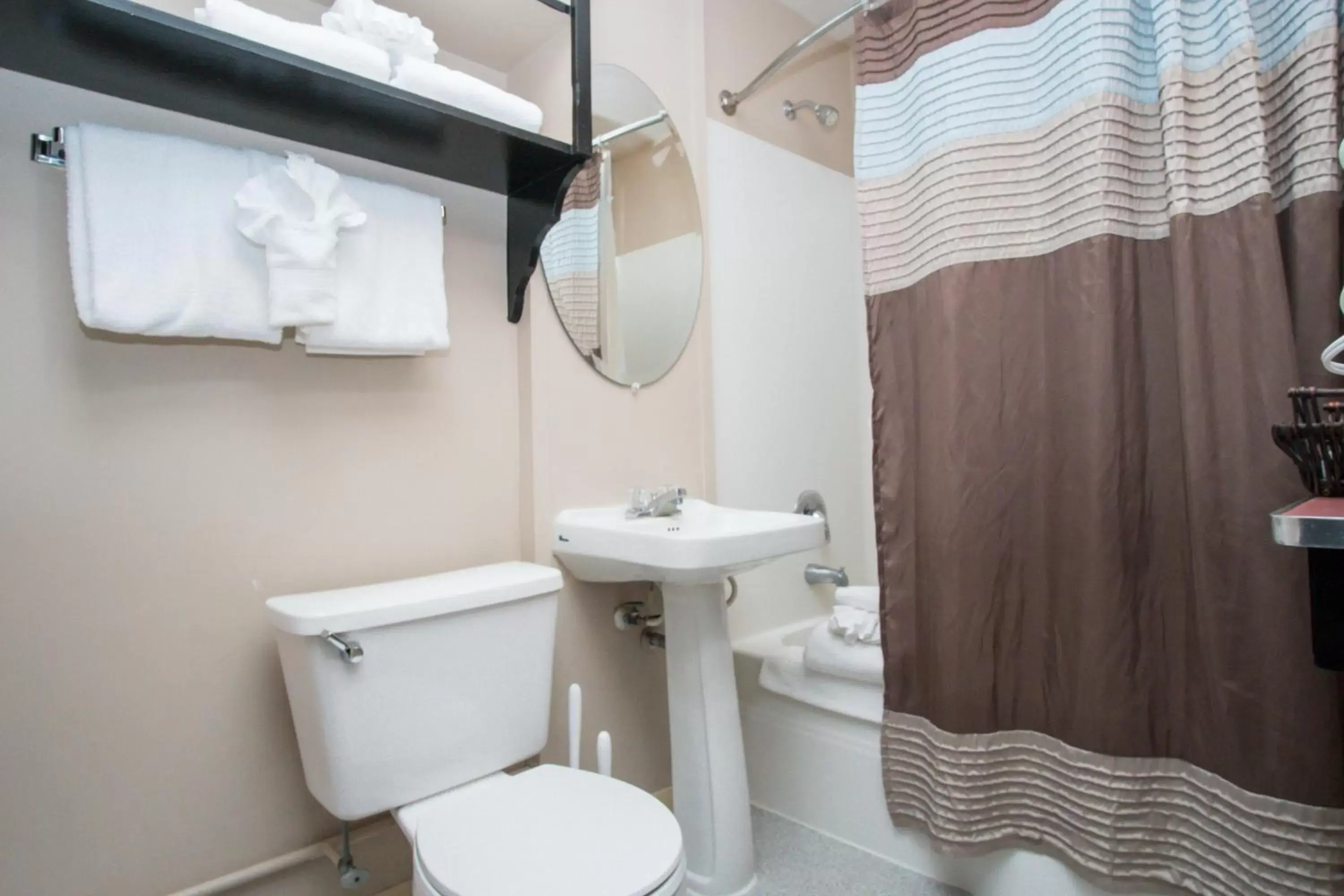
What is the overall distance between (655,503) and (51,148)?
1.18m

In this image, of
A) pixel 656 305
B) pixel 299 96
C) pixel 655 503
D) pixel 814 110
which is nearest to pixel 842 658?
pixel 655 503

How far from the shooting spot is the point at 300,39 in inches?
42.6

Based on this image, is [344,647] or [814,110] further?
[814,110]

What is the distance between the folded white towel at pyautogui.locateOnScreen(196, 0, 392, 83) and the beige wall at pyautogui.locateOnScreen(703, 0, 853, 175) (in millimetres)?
1070

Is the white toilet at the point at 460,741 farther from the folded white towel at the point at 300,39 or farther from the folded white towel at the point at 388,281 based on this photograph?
the folded white towel at the point at 300,39

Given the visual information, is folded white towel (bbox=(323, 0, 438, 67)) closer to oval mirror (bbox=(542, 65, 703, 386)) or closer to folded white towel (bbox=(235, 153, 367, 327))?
folded white towel (bbox=(235, 153, 367, 327))

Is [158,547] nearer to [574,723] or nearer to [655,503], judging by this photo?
[574,723]

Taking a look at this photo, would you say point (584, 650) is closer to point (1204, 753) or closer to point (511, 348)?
Result: point (511, 348)

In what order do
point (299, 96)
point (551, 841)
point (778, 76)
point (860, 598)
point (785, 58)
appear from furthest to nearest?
point (778, 76)
point (785, 58)
point (860, 598)
point (299, 96)
point (551, 841)

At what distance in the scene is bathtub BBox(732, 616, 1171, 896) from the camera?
4.92ft

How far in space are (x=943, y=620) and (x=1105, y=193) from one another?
87cm

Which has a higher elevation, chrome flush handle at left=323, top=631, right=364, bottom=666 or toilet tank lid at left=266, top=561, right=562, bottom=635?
toilet tank lid at left=266, top=561, right=562, bottom=635

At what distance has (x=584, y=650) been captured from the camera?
1.68 meters

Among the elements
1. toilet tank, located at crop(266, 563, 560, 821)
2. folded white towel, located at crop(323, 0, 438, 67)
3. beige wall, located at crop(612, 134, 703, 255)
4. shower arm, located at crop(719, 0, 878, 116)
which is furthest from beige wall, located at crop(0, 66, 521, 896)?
shower arm, located at crop(719, 0, 878, 116)
